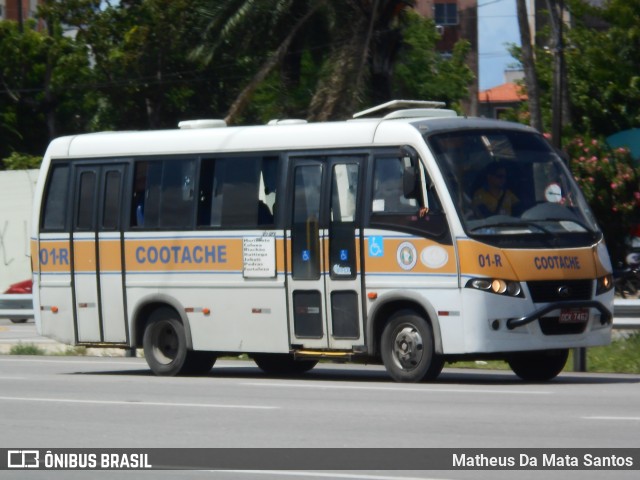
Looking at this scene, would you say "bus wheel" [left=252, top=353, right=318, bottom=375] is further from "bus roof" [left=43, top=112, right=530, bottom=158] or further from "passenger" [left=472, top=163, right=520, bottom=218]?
"passenger" [left=472, top=163, right=520, bottom=218]

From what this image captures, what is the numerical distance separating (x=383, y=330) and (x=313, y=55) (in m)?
23.7

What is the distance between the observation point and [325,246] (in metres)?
15.9

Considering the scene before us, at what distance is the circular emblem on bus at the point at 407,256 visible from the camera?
1516 cm

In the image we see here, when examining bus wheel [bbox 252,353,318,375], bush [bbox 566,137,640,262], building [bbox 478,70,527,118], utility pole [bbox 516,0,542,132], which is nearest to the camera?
bus wheel [bbox 252,353,318,375]

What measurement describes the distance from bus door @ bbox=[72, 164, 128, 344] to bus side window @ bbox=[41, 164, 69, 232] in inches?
8.5

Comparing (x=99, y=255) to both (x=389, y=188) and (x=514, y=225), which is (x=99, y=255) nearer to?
(x=389, y=188)

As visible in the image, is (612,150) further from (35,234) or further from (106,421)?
(106,421)

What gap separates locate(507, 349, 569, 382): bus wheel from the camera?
15711mm

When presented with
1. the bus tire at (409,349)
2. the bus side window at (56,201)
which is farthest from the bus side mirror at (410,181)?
the bus side window at (56,201)

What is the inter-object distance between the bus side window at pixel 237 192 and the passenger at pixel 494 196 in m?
2.61

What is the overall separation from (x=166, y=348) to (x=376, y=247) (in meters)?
3.55

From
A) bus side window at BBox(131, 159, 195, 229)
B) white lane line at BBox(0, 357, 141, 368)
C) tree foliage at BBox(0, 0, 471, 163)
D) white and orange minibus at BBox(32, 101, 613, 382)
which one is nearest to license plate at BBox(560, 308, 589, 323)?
white and orange minibus at BBox(32, 101, 613, 382)

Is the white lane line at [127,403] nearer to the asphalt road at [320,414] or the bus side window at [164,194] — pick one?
the asphalt road at [320,414]

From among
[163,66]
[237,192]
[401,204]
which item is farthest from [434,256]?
[163,66]
